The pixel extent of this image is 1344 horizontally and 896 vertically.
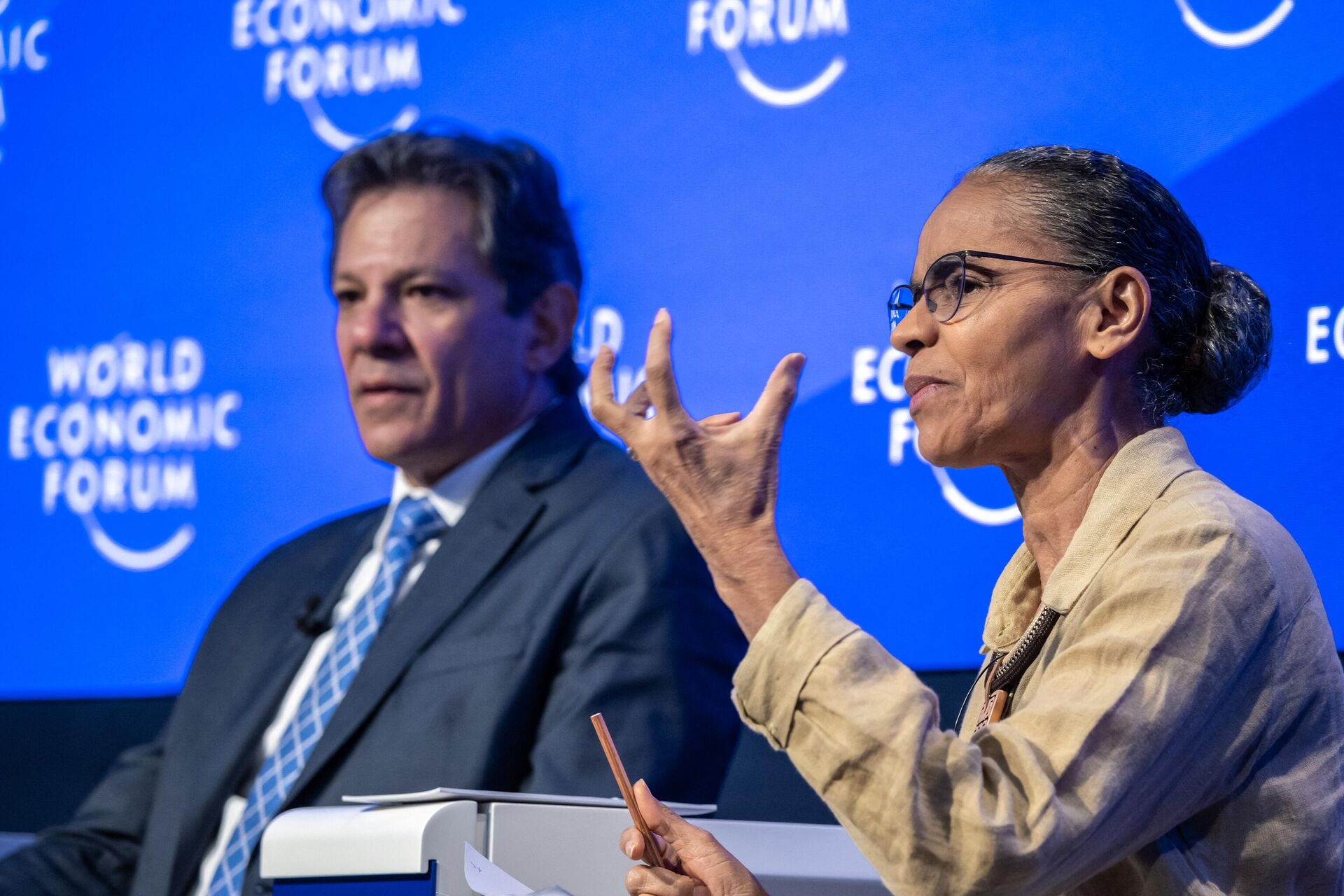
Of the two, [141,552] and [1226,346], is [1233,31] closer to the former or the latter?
[1226,346]

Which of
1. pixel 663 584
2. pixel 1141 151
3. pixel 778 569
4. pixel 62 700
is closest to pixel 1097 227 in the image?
pixel 778 569

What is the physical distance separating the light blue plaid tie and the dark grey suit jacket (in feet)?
0.19

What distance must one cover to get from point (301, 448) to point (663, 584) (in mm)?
929

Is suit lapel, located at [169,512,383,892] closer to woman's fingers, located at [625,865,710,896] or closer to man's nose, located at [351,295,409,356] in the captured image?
man's nose, located at [351,295,409,356]

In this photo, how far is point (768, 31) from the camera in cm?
268

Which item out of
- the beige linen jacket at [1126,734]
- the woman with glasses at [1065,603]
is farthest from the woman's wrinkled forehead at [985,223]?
the beige linen jacket at [1126,734]

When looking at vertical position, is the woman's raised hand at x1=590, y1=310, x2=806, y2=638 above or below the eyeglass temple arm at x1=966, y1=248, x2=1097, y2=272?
below

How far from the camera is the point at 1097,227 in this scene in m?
1.43

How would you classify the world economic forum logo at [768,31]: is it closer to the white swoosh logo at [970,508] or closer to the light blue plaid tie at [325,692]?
the white swoosh logo at [970,508]

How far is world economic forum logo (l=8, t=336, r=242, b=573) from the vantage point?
3113 mm

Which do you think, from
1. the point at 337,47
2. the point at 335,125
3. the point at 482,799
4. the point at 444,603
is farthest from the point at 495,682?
the point at 337,47

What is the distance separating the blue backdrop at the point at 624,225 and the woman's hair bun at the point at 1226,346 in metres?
0.68

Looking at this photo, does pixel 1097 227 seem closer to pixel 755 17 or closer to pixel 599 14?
pixel 755 17

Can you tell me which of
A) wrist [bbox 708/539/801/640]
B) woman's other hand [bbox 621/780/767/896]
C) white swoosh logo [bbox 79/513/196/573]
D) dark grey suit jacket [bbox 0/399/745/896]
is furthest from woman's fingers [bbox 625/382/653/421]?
white swoosh logo [bbox 79/513/196/573]
